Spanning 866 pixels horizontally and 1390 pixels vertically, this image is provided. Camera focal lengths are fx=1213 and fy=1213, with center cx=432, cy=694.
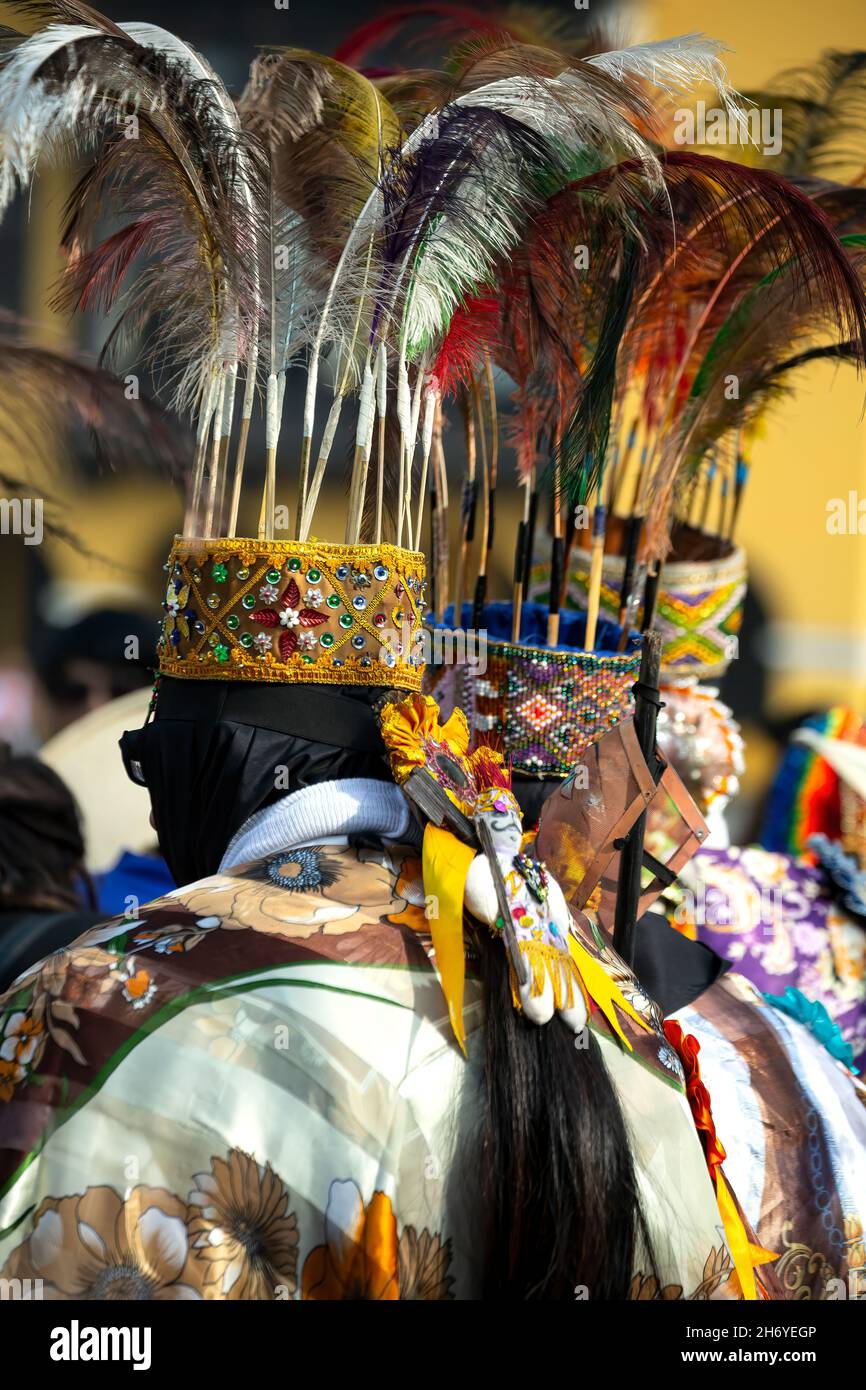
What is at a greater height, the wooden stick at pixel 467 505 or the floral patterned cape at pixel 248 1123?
the wooden stick at pixel 467 505

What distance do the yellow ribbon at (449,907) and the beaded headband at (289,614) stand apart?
Result: 26 cm

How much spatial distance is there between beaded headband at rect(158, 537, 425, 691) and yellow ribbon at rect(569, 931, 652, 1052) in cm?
39

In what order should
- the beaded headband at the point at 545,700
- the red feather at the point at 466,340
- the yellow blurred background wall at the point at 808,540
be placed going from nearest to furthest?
the red feather at the point at 466,340 → the beaded headband at the point at 545,700 → the yellow blurred background wall at the point at 808,540

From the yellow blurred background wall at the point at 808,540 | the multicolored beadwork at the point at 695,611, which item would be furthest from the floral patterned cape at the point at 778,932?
the yellow blurred background wall at the point at 808,540

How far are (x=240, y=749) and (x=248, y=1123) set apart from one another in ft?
1.40

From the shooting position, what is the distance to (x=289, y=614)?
55.5 inches

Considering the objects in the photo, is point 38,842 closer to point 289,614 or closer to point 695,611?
point 695,611

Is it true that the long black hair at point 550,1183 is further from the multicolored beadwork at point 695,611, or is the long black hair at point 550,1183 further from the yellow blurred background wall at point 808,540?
the yellow blurred background wall at point 808,540

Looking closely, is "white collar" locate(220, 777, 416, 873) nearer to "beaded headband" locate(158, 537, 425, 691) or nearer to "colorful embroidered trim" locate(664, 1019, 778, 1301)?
"beaded headband" locate(158, 537, 425, 691)

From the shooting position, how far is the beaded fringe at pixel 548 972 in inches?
46.7

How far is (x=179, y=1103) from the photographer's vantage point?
112cm

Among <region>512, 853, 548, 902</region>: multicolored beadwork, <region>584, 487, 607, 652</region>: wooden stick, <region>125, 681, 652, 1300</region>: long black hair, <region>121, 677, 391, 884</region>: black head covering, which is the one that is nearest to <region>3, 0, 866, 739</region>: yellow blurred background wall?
<region>584, 487, 607, 652</region>: wooden stick

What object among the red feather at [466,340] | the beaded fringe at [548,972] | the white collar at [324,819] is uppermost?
the red feather at [466,340]
